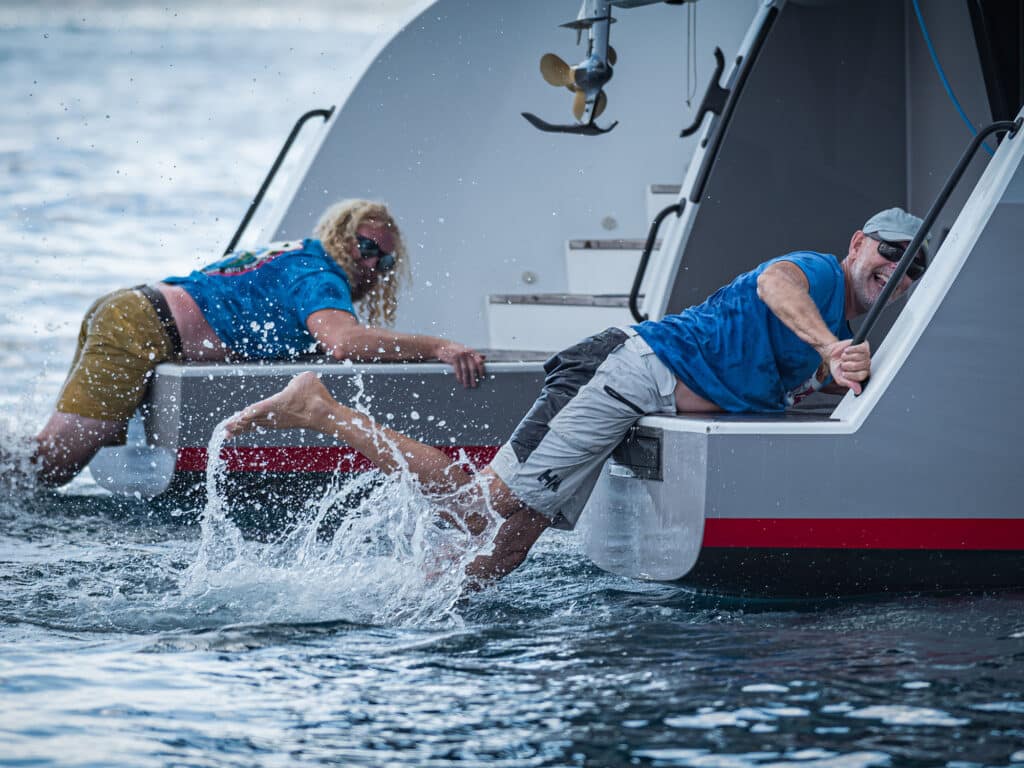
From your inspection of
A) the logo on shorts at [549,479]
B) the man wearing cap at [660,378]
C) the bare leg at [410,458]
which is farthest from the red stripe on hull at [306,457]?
the logo on shorts at [549,479]

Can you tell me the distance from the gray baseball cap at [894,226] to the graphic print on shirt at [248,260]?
7.95 feet

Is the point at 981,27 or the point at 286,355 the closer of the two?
the point at 981,27

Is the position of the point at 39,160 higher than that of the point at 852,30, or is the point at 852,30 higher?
the point at 39,160

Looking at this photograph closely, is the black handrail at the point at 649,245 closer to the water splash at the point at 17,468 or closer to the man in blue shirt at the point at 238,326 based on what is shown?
the man in blue shirt at the point at 238,326

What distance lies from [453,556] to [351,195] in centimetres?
322

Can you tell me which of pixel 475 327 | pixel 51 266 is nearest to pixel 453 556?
pixel 475 327

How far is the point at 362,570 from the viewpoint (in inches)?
184

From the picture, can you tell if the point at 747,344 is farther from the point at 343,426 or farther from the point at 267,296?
the point at 267,296

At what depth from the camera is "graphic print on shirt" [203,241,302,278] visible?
6117mm

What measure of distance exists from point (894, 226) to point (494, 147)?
3.51m

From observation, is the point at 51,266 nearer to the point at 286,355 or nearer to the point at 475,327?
the point at 475,327

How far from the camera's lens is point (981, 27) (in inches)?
209

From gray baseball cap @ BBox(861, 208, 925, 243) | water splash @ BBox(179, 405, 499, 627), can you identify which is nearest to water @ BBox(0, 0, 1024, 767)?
water splash @ BBox(179, 405, 499, 627)

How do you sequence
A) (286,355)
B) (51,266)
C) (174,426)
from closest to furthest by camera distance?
1. (174,426)
2. (286,355)
3. (51,266)
